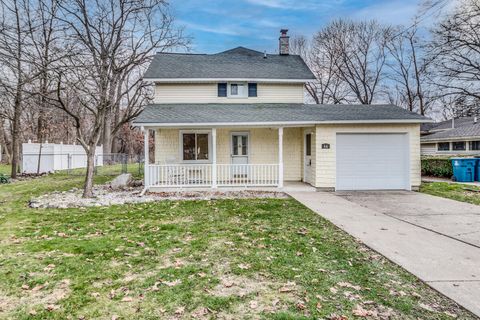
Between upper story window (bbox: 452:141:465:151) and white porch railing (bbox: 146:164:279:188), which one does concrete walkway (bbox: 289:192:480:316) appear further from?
upper story window (bbox: 452:141:465:151)

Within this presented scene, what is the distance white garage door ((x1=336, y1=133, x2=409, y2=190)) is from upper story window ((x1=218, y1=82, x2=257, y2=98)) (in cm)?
491

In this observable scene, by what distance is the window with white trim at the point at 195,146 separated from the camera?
1377 centimetres

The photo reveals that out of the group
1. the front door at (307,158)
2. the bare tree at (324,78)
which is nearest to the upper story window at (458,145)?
the bare tree at (324,78)

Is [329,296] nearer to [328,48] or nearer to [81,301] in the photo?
[81,301]

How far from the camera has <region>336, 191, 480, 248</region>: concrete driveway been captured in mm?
6262

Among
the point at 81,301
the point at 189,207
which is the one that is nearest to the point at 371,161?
the point at 189,207

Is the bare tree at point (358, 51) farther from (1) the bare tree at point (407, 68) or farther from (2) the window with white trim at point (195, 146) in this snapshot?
(2) the window with white trim at point (195, 146)

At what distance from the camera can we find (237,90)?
14977 millimetres

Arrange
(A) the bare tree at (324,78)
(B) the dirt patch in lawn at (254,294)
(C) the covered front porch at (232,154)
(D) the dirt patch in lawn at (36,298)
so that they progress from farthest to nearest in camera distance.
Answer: (A) the bare tree at (324,78) < (C) the covered front porch at (232,154) < (D) the dirt patch in lawn at (36,298) < (B) the dirt patch in lawn at (254,294)

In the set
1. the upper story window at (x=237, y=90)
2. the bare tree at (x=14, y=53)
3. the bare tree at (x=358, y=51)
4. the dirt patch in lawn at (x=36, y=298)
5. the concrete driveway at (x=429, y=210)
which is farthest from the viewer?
the bare tree at (x=358, y=51)

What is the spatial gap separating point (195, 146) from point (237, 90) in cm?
354

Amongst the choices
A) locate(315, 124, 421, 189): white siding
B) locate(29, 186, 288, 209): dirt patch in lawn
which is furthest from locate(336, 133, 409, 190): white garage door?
locate(29, 186, 288, 209): dirt patch in lawn

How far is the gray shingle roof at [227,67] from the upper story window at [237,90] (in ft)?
1.41

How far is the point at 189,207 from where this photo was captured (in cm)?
904
